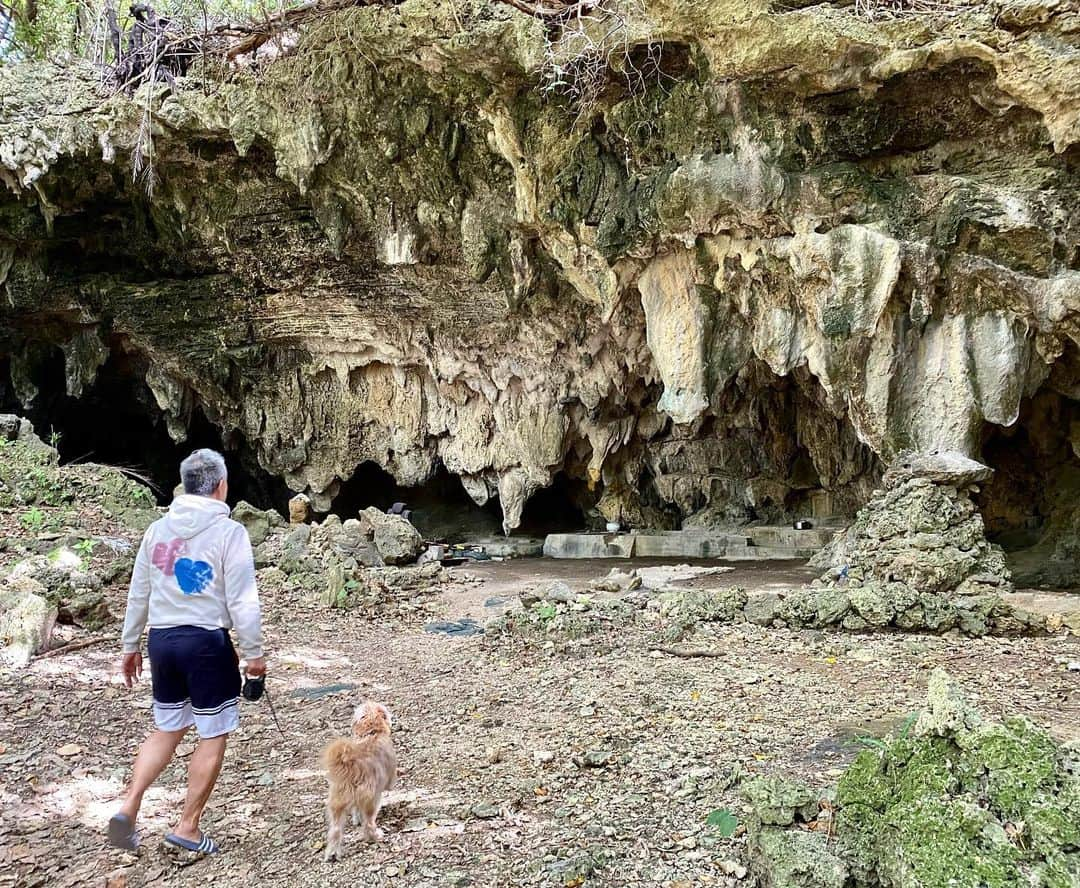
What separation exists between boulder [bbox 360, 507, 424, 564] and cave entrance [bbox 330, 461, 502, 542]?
6678 mm

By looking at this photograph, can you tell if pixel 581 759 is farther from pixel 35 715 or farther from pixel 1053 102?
pixel 1053 102

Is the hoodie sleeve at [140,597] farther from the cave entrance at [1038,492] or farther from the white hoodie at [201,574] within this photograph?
the cave entrance at [1038,492]

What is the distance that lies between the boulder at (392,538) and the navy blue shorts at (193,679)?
7696 millimetres

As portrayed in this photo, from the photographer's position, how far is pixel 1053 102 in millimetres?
6770

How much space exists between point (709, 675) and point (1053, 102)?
6123 mm

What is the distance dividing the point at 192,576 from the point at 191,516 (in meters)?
0.22

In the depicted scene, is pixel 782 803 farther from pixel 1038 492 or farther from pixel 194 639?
pixel 1038 492

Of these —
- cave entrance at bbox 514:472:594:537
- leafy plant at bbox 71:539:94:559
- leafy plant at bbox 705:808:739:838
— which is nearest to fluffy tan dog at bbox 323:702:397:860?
leafy plant at bbox 705:808:739:838

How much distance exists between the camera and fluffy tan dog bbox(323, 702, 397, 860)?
261cm

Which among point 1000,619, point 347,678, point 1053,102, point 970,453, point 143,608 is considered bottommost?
point 347,678

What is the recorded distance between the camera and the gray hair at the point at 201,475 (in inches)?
109

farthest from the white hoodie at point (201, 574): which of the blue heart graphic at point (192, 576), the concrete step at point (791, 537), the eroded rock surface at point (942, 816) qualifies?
the concrete step at point (791, 537)

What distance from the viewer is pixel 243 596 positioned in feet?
8.79

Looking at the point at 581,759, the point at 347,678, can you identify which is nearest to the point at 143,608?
the point at 581,759
